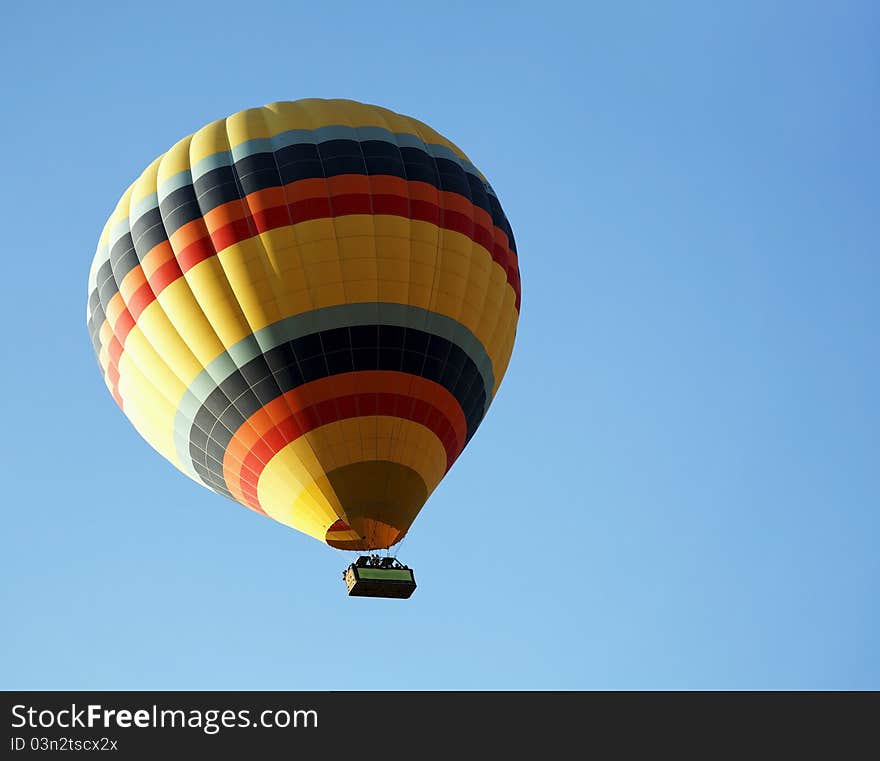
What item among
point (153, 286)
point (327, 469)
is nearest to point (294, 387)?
point (327, 469)

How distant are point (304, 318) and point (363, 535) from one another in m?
3.31

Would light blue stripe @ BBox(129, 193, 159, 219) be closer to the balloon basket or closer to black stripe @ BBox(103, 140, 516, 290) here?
black stripe @ BBox(103, 140, 516, 290)

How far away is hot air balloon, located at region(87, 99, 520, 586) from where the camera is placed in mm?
23469

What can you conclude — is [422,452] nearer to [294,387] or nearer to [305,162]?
[294,387]

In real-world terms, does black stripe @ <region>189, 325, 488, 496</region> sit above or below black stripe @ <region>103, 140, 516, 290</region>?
A: below

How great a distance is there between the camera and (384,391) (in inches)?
932

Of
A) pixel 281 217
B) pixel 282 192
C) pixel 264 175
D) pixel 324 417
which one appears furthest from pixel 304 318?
pixel 264 175

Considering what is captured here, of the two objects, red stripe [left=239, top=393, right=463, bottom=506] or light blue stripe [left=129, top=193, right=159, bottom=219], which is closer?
red stripe [left=239, top=393, right=463, bottom=506]

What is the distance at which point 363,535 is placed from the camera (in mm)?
23328

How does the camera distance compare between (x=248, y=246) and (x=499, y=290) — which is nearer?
(x=248, y=246)

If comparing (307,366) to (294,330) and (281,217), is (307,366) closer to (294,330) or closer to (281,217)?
(294,330)

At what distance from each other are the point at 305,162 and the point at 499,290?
373cm

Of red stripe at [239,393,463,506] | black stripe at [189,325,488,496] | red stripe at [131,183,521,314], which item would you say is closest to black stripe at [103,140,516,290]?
red stripe at [131,183,521,314]

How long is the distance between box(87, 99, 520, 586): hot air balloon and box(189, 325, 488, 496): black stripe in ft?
0.07
